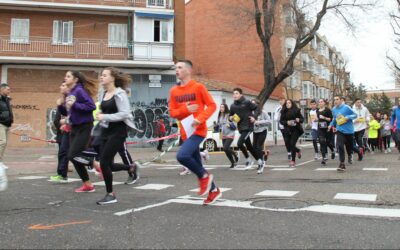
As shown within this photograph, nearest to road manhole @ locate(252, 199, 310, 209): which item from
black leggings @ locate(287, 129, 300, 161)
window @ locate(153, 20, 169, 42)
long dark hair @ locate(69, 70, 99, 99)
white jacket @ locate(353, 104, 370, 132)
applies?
long dark hair @ locate(69, 70, 99, 99)

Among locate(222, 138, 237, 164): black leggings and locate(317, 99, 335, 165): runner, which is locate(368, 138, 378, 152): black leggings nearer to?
locate(317, 99, 335, 165): runner

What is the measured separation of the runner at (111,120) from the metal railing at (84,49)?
66.2 feet

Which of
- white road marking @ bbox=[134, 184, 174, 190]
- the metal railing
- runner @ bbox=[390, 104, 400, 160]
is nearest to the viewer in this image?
white road marking @ bbox=[134, 184, 174, 190]

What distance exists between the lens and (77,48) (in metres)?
25.5

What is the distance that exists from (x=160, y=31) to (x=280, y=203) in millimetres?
22822

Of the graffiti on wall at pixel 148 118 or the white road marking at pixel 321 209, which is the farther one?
the graffiti on wall at pixel 148 118

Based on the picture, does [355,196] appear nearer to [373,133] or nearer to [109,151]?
[109,151]

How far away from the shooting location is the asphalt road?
3.85 metres

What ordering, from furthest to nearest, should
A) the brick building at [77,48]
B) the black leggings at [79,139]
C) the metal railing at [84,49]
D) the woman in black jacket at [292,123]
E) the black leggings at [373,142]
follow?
the metal railing at [84,49], the brick building at [77,48], the black leggings at [373,142], the woman in black jacket at [292,123], the black leggings at [79,139]

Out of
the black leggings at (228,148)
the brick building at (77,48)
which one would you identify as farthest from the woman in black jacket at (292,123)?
the brick building at (77,48)

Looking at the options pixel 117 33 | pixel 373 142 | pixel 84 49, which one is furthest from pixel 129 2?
pixel 373 142

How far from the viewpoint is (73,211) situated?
205 inches

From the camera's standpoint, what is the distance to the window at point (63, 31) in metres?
25.9

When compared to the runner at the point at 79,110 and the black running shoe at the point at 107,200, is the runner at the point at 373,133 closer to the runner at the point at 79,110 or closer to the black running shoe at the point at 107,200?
the runner at the point at 79,110
